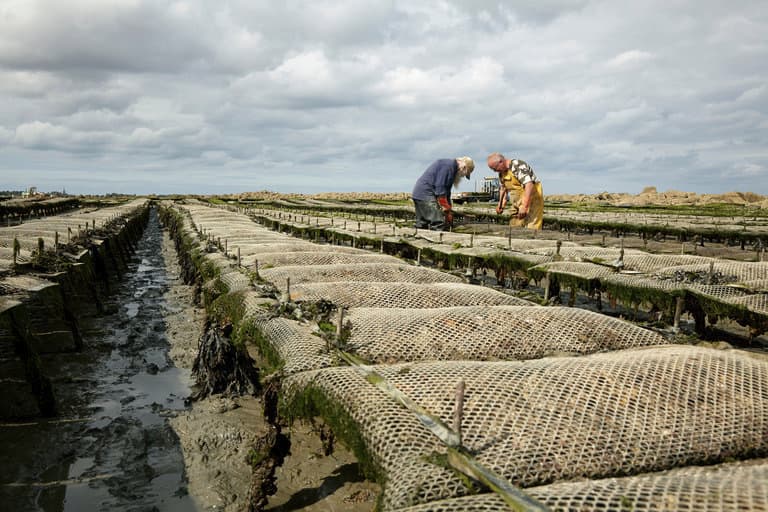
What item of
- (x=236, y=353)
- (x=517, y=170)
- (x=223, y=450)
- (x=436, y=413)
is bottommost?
(x=223, y=450)

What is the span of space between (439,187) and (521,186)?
3.31 m

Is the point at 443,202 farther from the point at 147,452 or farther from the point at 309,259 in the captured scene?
the point at 147,452

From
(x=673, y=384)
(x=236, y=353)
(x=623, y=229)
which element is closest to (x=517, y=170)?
(x=236, y=353)

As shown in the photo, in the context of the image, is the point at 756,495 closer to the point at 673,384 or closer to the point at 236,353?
the point at 673,384

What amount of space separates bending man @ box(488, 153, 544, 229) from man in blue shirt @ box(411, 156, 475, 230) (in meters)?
2.10

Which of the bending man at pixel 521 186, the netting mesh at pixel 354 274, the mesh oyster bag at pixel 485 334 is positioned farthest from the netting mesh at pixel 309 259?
the mesh oyster bag at pixel 485 334

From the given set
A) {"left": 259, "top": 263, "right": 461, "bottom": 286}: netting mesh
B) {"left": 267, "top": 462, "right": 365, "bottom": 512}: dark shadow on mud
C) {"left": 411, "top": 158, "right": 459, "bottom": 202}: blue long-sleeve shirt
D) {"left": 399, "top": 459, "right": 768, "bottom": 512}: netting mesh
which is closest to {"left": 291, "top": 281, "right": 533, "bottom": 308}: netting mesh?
{"left": 259, "top": 263, "right": 461, "bottom": 286}: netting mesh

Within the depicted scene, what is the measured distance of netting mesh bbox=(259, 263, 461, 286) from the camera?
401 inches

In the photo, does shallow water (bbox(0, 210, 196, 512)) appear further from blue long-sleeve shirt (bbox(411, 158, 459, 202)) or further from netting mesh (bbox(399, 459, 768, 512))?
Answer: blue long-sleeve shirt (bbox(411, 158, 459, 202))

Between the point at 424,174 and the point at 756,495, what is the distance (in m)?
15.7

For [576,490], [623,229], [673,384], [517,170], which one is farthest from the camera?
[623,229]

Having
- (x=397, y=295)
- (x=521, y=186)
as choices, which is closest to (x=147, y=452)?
(x=397, y=295)

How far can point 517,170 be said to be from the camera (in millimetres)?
14570

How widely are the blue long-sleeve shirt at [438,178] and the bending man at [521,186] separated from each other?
2.19m
